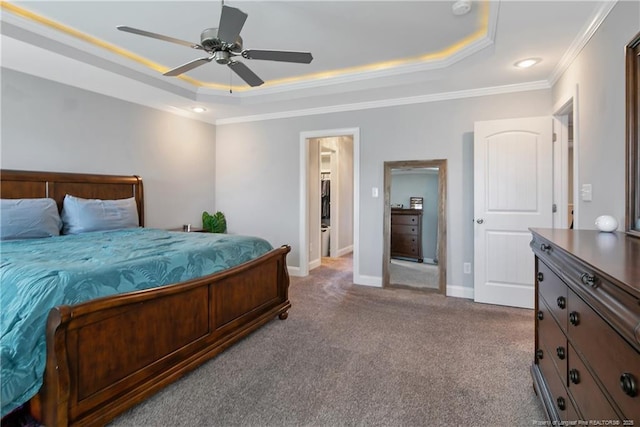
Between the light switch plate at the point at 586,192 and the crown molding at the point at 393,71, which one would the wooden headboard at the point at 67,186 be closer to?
the crown molding at the point at 393,71

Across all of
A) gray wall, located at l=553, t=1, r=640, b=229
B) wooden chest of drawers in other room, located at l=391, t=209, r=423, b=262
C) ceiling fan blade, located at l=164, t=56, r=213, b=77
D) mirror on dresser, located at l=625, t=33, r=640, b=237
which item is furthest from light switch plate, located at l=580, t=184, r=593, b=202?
ceiling fan blade, located at l=164, t=56, r=213, b=77

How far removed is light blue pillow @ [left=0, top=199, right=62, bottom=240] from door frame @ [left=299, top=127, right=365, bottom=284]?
2.82 m

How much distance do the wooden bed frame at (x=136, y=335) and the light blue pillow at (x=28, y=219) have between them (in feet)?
0.92

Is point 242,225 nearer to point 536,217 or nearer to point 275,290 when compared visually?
point 275,290

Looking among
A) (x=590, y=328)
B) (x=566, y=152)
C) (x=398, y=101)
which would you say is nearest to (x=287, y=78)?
(x=398, y=101)

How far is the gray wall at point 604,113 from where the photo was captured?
1.80 m

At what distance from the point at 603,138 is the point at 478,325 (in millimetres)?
1787

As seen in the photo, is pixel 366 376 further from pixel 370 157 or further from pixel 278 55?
pixel 370 157

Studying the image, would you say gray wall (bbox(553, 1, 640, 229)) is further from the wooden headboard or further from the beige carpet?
the wooden headboard

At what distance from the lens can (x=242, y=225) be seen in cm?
512

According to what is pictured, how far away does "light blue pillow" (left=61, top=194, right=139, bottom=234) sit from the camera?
3111mm

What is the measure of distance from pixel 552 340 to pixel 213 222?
4.46 m

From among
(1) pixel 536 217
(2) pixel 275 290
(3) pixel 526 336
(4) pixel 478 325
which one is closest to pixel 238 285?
(2) pixel 275 290

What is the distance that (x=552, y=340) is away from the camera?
150 centimetres
